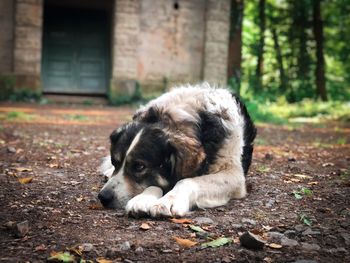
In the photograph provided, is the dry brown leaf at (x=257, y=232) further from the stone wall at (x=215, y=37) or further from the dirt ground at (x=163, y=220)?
the stone wall at (x=215, y=37)

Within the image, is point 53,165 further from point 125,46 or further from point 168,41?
point 168,41

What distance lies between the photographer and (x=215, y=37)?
14859mm

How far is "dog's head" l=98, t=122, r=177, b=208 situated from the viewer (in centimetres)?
332

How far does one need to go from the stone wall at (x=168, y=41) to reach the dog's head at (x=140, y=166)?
11.1 metres

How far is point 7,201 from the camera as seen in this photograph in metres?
3.40

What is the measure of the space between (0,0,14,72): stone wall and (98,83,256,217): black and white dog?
11.0 meters

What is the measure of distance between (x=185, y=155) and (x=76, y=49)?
43.5 feet

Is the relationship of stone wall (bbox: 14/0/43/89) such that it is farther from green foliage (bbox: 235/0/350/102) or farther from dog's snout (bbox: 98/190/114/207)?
dog's snout (bbox: 98/190/114/207)

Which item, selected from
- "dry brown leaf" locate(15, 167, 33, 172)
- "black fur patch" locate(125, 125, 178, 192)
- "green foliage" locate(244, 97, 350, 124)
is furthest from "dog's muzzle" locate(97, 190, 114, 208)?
"green foliage" locate(244, 97, 350, 124)

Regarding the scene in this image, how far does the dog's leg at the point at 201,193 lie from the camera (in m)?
3.10

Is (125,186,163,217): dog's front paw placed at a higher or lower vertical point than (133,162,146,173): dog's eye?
lower

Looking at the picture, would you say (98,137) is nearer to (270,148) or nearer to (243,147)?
(270,148)

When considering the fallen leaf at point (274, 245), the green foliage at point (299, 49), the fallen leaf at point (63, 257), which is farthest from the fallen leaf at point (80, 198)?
the green foliage at point (299, 49)

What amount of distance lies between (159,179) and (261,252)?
1.13 m
